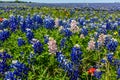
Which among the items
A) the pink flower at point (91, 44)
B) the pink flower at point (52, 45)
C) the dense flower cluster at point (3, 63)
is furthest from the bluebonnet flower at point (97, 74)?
the dense flower cluster at point (3, 63)

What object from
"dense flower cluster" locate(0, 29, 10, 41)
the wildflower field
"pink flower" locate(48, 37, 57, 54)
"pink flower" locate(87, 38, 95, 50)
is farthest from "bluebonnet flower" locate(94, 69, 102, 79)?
"dense flower cluster" locate(0, 29, 10, 41)

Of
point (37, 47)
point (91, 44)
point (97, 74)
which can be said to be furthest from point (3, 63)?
point (91, 44)

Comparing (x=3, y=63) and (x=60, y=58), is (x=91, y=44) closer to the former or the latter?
(x=60, y=58)

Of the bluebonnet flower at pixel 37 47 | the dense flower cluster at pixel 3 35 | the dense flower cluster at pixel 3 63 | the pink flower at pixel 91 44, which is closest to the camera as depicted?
the dense flower cluster at pixel 3 63

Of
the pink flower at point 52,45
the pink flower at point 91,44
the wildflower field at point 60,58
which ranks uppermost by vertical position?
the pink flower at point 52,45

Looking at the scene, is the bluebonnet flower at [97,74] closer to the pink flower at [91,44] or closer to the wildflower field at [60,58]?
the wildflower field at [60,58]

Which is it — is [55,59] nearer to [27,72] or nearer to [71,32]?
[27,72]

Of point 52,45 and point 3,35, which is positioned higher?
point 52,45

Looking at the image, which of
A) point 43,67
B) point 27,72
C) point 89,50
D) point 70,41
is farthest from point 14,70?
point 70,41

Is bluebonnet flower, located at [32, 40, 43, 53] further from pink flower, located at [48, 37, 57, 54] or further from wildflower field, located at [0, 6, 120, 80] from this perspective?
pink flower, located at [48, 37, 57, 54]

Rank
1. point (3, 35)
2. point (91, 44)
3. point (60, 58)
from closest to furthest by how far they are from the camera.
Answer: point (60, 58), point (91, 44), point (3, 35)

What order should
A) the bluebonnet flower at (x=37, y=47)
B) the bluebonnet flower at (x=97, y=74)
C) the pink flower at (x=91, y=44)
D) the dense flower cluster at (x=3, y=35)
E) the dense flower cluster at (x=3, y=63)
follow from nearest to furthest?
the bluebonnet flower at (x=97, y=74) < the dense flower cluster at (x=3, y=63) < the pink flower at (x=91, y=44) < the bluebonnet flower at (x=37, y=47) < the dense flower cluster at (x=3, y=35)

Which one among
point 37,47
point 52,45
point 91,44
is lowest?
point 37,47

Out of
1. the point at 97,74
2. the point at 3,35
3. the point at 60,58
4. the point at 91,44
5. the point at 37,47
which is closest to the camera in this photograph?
the point at 97,74
